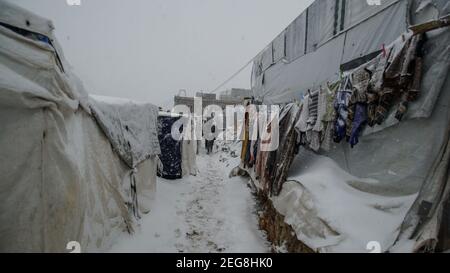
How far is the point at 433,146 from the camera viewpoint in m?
2.15

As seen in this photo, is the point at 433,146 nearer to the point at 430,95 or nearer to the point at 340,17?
the point at 430,95

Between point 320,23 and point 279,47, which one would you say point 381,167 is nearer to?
point 320,23

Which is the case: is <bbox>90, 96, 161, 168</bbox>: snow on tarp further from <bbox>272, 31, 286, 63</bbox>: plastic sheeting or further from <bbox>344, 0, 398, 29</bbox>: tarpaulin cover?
<bbox>272, 31, 286, 63</bbox>: plastic sheeting

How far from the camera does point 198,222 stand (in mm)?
5043

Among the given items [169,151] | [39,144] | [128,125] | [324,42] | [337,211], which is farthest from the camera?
[169,151]

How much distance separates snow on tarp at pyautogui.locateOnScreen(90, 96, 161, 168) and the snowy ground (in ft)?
4.56

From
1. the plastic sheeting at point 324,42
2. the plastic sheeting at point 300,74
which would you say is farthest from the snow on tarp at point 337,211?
the plastic sheeting at point 300,74

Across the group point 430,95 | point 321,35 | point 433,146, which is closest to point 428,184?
point 433,146

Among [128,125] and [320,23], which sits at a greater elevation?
[320,23]

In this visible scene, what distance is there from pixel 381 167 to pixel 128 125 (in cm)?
454

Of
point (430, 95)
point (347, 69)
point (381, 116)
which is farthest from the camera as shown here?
point (347, 69)

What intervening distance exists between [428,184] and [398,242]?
1.95ft

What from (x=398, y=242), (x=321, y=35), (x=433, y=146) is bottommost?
(x=398, y=242)

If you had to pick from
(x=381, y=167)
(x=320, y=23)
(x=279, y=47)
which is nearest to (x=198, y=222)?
(x=381, y=167)
